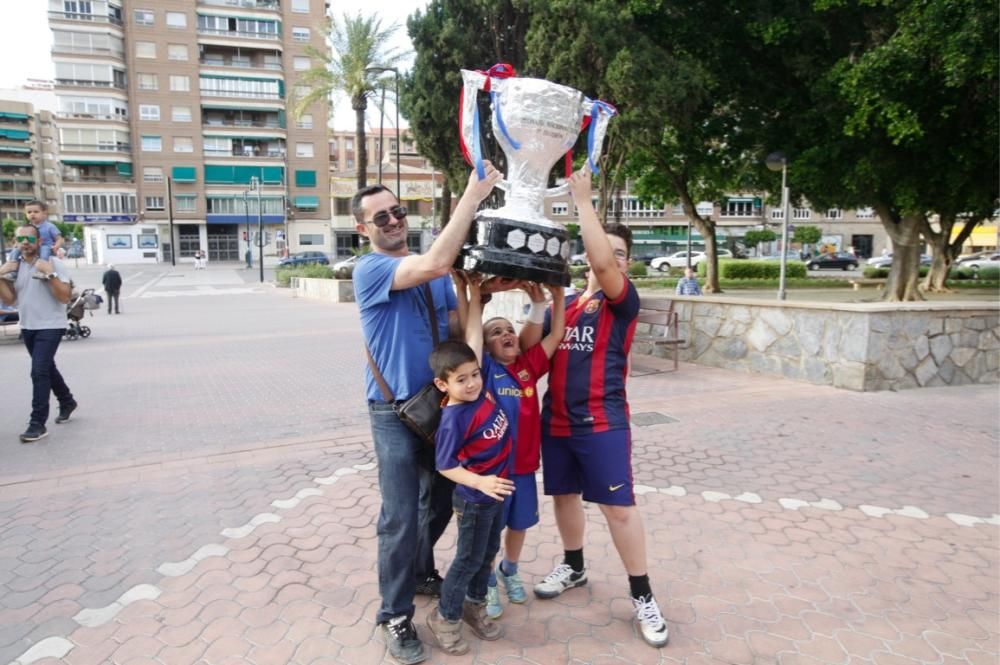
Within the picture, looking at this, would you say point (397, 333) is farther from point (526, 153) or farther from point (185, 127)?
point (185, 127)

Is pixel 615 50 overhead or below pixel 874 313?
overhead

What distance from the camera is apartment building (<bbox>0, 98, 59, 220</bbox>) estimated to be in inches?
3012

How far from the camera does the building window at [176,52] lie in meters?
53.0

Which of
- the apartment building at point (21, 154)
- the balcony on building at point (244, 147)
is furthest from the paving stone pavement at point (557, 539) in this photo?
the apartment building at point (21, 154)

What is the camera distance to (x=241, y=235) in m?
57.2

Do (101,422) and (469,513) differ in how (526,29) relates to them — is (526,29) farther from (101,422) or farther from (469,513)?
(469,513)

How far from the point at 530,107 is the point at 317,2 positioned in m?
61.7

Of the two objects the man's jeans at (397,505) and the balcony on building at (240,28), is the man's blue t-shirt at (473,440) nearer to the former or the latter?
the man's jeans at (397,505)

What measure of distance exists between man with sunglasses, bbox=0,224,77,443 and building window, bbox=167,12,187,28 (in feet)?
185

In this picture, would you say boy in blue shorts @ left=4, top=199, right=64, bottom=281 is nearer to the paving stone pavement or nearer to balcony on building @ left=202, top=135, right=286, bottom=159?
the paving stone pavement

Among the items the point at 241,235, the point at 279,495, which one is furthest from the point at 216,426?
the point at 241,235

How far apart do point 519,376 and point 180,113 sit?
5971 cm

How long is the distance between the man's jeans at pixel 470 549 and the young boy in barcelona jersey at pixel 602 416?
1.32 feet

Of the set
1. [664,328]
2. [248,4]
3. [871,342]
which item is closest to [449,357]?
[871,342]
